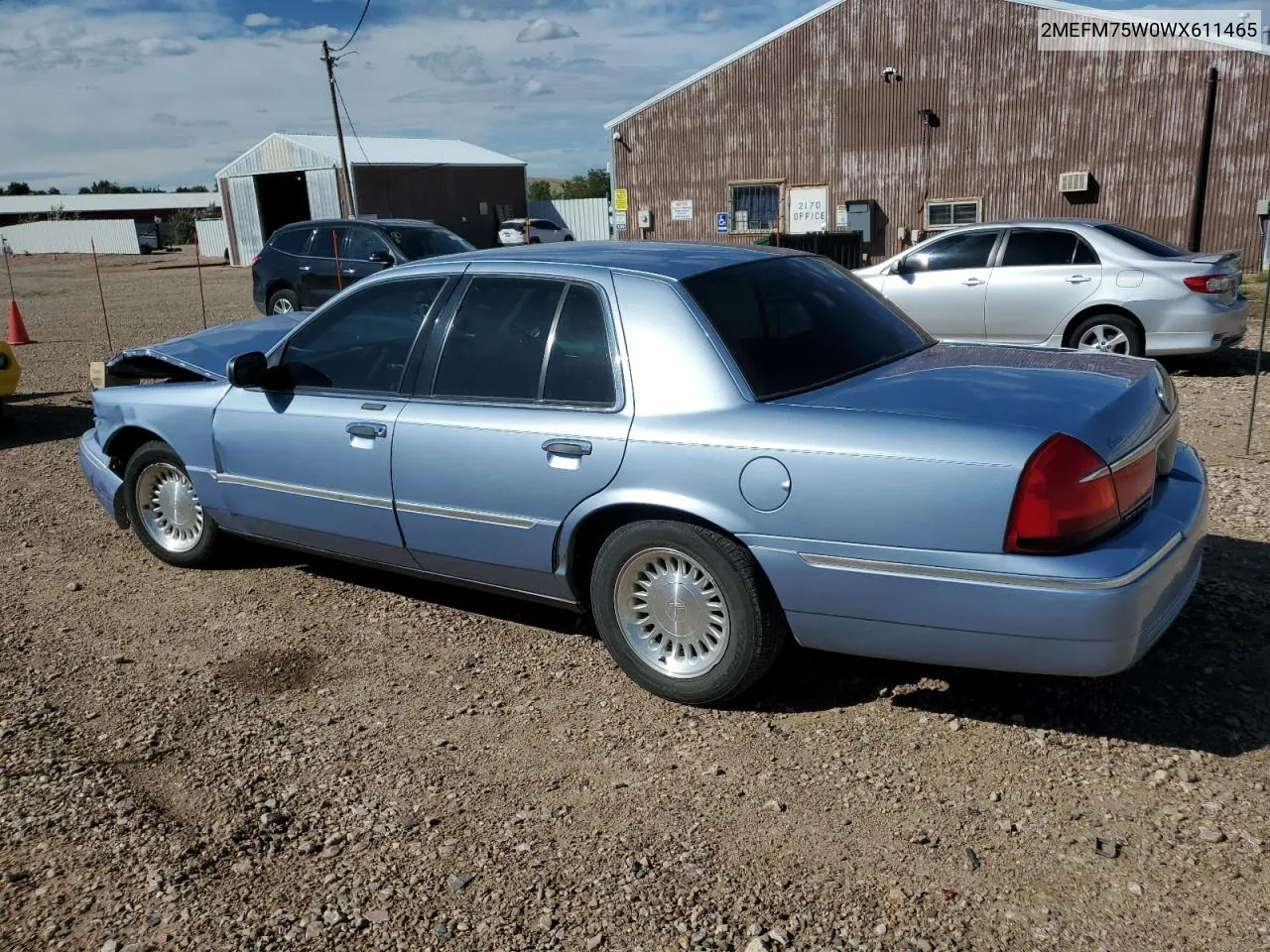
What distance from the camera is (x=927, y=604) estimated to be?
318 cm

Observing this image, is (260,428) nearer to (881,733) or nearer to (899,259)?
(881,733)

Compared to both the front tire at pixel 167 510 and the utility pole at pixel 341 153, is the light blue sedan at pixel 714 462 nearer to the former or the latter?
the front tire at pixel 167 510

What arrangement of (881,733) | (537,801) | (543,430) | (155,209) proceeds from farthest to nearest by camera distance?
1. (155,209)
2. (543,430)
3. (881,733)
4. (537,801)

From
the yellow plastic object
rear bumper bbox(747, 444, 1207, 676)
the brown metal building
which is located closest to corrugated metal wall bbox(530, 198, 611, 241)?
the brown metal building

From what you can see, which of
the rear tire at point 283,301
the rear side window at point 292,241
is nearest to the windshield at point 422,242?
the rear side window at point 292,241

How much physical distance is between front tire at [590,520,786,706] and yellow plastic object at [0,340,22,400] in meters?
7.64

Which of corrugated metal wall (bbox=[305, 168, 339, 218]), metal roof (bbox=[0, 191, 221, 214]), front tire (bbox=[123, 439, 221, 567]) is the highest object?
metal roof (bbox=[0, 191, 221, 214])

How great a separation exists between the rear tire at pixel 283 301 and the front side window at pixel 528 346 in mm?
12447

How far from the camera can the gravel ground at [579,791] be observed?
275 centimetres

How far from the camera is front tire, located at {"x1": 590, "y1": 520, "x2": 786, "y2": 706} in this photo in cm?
350

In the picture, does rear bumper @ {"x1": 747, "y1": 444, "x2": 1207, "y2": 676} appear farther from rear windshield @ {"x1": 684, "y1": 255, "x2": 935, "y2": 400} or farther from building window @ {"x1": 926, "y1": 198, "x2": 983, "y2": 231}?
building window @ {"x1": 926, "y1": 198, "x2": 983, "y2": 231}

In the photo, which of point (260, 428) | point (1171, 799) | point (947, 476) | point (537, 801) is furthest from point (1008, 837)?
point (260, 428)

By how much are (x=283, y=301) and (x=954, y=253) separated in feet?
33.5

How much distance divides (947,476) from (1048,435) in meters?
0.31
